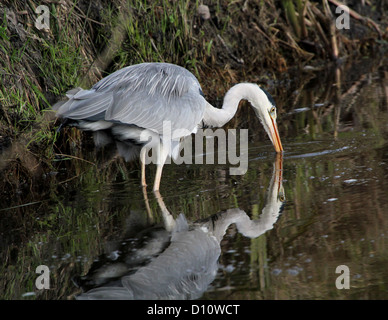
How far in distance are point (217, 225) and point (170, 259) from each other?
2.04 ft

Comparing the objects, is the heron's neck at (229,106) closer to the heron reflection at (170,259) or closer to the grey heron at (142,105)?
the grey heron at (142,105)

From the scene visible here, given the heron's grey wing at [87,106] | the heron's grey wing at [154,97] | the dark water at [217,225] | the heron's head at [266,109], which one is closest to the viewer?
the dark water at [217,225]

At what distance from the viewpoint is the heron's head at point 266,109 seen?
6457mm

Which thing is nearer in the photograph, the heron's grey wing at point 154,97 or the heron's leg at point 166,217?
the heron's leg at point 166,217

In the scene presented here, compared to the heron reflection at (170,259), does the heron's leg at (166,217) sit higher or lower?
higher

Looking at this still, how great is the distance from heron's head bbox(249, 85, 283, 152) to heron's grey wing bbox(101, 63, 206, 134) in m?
0.76

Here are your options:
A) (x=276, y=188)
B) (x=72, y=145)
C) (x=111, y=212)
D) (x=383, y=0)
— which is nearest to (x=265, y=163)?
(x=276, y=188)

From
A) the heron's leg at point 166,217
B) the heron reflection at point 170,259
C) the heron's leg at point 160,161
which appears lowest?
the heron reflection at point 170,259

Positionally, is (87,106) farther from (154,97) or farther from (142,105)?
(154,97)

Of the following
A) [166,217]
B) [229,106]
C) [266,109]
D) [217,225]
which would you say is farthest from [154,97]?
[217,225]

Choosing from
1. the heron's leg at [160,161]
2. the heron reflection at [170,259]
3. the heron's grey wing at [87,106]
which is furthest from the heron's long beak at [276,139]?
the heron's grey wing at [87,106]

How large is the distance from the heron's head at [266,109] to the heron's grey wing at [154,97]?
758 mm

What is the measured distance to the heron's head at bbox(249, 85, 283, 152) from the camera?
6.46m
